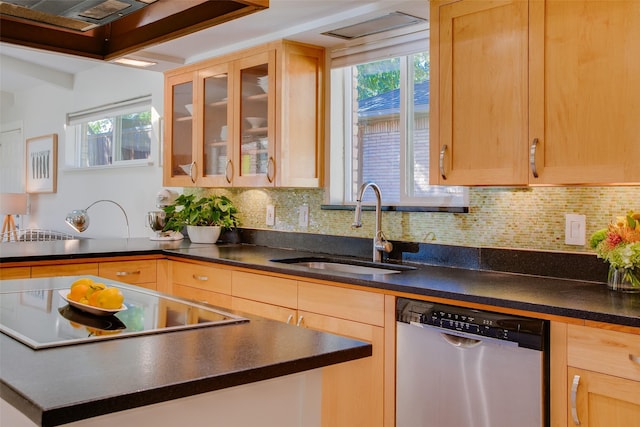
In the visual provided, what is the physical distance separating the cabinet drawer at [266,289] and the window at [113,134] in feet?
7.64

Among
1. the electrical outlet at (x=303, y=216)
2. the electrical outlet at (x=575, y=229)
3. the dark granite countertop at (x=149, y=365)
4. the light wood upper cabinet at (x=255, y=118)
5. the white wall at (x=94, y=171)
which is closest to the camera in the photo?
the dark granite countertop at (x=149, y=365)

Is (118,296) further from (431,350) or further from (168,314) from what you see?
(431,350)

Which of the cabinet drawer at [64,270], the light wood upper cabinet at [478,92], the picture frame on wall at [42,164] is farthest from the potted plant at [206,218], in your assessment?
the picture frame on wall at [42,164]

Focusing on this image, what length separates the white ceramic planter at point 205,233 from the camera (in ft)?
13.1

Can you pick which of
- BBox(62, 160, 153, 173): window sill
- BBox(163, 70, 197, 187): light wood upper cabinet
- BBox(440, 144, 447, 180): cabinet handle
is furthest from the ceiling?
BBox(62, 160, 153, 173): window sill

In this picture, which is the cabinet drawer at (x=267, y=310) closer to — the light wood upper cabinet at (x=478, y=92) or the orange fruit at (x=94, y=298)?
the light wood upper cabinet at (x=478, y=92)

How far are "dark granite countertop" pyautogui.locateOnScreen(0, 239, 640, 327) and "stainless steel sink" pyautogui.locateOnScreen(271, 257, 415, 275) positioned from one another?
100mm

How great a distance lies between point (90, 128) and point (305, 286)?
164 inches

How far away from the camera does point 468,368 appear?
2.05 m

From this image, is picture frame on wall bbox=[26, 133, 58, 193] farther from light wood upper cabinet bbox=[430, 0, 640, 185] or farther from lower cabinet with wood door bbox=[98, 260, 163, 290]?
light wood upper cabinet bbox=[430, 0, 640, 185]

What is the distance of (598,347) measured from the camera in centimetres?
174

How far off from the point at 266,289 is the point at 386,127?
3.61ft

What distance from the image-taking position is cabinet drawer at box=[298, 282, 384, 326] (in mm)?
2384

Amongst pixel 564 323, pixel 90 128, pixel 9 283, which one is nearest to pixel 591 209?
pixel 564 323
